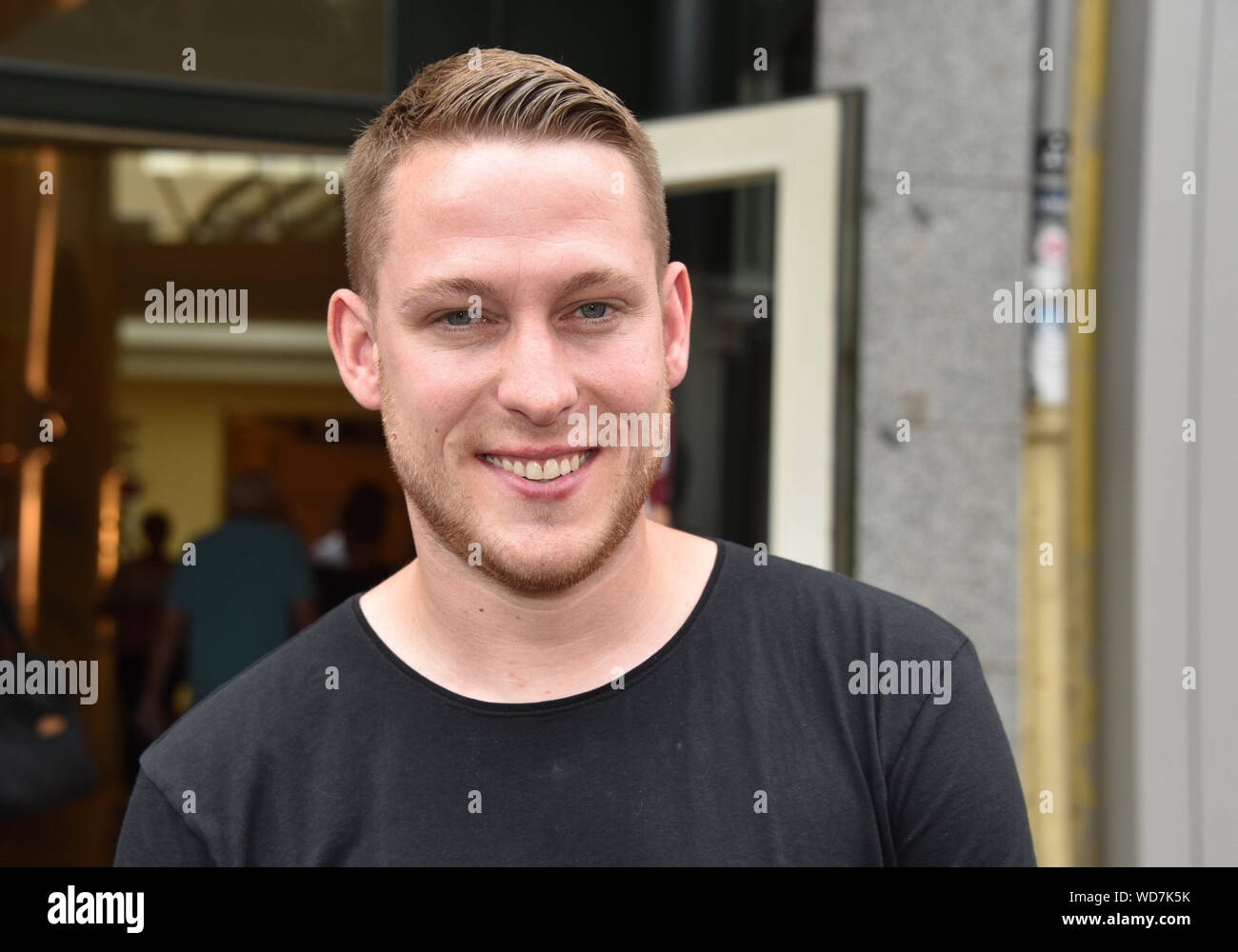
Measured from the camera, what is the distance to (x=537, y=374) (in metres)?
1.20

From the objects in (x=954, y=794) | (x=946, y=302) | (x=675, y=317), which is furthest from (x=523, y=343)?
(x=946, y=302)

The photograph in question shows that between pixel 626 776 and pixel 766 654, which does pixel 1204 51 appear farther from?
pixel 626 776

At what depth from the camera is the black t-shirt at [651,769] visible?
3.89 feet

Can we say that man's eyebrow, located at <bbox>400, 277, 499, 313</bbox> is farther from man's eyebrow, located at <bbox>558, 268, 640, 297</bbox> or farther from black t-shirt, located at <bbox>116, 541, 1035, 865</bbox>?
black t-shirt, located at <bbox>116, 541, 1035, 865</bbox>

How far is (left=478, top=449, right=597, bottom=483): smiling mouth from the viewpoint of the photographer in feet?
4.04

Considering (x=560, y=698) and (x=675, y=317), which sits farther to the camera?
(x=675, y=317)

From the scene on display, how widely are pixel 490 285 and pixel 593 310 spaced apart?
11cm

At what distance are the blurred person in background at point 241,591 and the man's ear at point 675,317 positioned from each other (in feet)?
9.74
